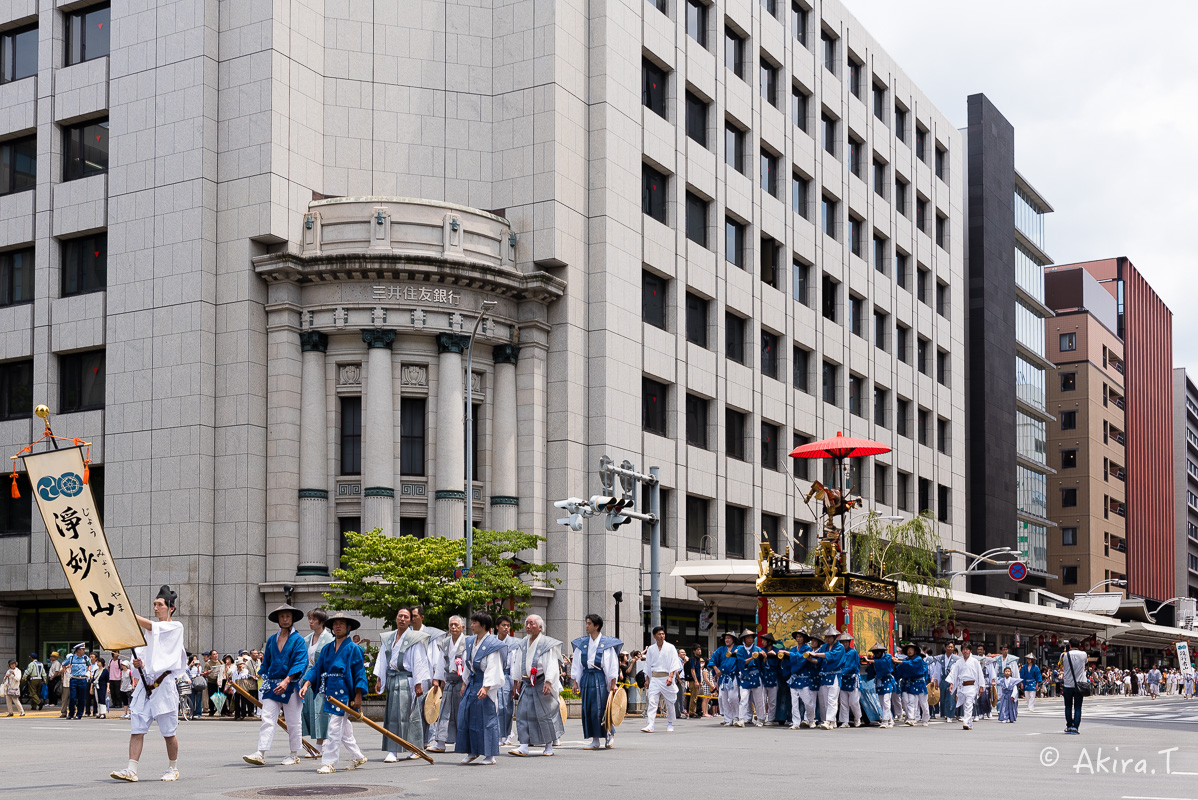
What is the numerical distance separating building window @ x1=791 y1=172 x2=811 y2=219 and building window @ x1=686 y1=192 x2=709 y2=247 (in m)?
8.07

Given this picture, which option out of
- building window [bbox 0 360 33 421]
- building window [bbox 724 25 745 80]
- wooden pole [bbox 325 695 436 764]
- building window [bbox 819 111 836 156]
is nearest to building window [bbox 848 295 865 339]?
building window [bbox 819 111 836 156]

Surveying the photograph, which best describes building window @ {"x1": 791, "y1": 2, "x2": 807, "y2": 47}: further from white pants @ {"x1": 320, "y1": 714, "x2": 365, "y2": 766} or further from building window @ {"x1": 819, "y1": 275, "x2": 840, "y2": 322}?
white pants @ {"x1": 320, "y1": 714, "x2": 365, "y2": 766}

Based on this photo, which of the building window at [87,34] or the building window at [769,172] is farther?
the building window at [769,172]

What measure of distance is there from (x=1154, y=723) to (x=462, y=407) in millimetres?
19391

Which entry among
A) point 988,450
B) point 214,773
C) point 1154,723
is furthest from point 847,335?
point 214,773

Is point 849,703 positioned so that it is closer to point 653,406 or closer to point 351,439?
point 351,439

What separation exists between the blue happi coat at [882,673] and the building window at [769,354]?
25.0 m

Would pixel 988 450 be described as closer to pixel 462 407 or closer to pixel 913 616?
pixel 913 616

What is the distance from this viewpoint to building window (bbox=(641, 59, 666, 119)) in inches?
1905

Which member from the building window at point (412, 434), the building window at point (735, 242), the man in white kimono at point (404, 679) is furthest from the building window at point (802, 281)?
the man in white kimono at point (404, 679)

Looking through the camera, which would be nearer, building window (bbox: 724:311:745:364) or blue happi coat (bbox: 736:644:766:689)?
blue happi coat (bbox: 736:644:766:689)

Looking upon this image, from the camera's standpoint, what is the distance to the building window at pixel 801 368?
5747 centimetres

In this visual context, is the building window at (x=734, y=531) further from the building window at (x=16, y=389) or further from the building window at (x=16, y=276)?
the building window at (x=16, y=276)

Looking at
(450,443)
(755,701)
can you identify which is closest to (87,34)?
(450,443)
